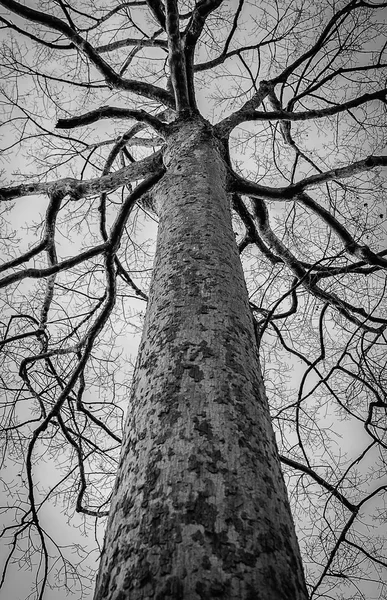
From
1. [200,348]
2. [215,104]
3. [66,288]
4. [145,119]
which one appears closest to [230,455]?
[200,348]

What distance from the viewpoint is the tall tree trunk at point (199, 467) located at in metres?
0.58

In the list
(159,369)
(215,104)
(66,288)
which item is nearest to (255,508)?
(159,369)

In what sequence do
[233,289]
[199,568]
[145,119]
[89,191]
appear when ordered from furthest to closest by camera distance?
[145,119] → [89,191] → [233,289] → [199,568]

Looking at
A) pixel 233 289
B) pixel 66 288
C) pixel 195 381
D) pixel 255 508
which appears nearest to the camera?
pixel 255 508

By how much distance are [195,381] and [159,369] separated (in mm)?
123

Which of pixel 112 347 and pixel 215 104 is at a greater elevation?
pixel 215 104

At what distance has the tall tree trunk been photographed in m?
0.58

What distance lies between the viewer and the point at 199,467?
2.39 feet

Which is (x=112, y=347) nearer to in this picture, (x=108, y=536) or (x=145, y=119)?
(x=145, y=119)

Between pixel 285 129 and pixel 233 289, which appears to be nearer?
pixel 233 289

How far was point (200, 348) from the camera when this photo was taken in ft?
3.35

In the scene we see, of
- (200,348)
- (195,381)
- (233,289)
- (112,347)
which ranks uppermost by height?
(112,347)

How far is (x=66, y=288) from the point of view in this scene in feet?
12.4

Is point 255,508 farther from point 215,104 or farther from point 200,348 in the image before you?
point 215,104
